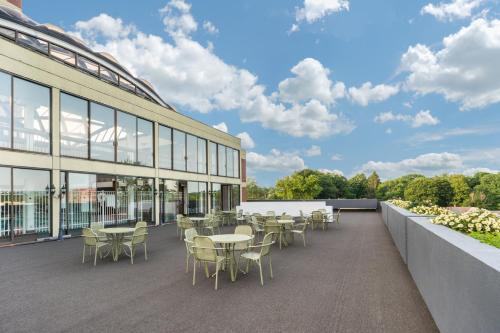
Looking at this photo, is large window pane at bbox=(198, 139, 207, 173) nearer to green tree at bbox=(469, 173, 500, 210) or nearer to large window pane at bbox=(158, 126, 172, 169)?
large window pane at bbox=(158, 126, 172, 169)

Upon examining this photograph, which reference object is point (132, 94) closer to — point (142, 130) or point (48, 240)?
point (142, 130)

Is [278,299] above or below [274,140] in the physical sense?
below

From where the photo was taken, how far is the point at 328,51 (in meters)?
37.8

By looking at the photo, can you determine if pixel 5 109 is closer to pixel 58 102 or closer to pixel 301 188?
pixel 58 102

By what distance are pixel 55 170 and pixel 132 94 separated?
18.5ft

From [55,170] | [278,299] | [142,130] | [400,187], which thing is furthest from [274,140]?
[278,299]

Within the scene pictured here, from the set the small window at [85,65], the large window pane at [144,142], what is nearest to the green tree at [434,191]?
the large window pane at [144,142]

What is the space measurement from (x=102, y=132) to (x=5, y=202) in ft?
15.5

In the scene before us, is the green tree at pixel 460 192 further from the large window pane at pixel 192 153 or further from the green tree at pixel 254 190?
the large window pane at pixel 192 153

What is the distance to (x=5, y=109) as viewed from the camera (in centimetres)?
1019

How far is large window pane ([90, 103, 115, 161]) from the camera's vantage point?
13.0m

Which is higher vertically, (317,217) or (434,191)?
(317,217)

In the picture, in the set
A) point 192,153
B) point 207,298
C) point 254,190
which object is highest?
point 192,153

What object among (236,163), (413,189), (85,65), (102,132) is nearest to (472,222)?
(102,132)
